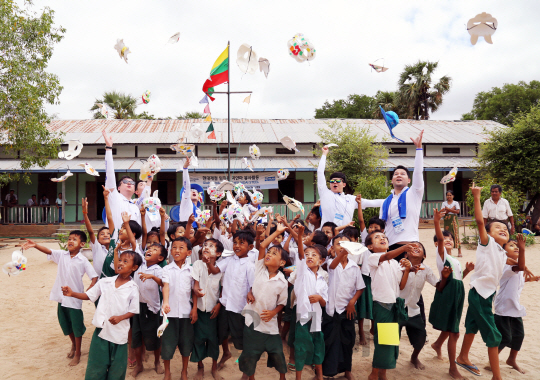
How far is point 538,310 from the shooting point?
5000 millimetres

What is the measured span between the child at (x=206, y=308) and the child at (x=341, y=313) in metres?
0.94

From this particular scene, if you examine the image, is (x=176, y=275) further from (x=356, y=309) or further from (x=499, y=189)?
(x=499, y=189)

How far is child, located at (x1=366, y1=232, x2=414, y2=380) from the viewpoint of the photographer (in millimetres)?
2982

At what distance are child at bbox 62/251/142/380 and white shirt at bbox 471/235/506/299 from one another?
9.04ft

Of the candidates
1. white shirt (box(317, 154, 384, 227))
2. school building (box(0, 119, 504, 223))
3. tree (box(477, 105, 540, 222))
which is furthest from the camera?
school building (box(0, 119, 504, 223))

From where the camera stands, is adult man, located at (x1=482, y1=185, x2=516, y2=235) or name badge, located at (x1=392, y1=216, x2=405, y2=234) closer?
name badge, located at (x1=392, y1=216, x2=405, y2=234)

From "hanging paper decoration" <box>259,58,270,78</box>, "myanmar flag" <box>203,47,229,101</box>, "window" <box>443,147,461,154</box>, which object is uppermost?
"myanmar flag" <box>203,47,229,101</box>

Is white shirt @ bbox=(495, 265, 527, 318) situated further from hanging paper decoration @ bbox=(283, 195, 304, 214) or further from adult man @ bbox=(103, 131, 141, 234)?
adult man @ bbox=(103, 131, 141, 234)

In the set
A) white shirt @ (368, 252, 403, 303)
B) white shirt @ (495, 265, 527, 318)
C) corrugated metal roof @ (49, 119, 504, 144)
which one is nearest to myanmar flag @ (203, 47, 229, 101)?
white shirt @ (368, 252, 403, 303)

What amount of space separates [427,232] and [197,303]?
11587 mm

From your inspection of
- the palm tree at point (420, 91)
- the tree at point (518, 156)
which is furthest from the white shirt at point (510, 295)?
the palm tree at point (420, 91)

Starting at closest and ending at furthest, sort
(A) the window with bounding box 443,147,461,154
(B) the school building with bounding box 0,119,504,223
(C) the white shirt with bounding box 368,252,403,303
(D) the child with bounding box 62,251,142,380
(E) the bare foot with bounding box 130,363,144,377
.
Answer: (D) the child with bounding box 62,251,142,380
(C) the white shirt with bounding box 368,252,403,303
(E) the bare foot with bounding box 130,363,144,377
(B) the school building with bounding box 0,119,504,223
(A) the window with bounding box 443,147,461,154

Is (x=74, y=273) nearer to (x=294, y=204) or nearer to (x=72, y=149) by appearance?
(x=72, y=149)

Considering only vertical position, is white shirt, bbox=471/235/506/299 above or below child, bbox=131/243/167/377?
above
